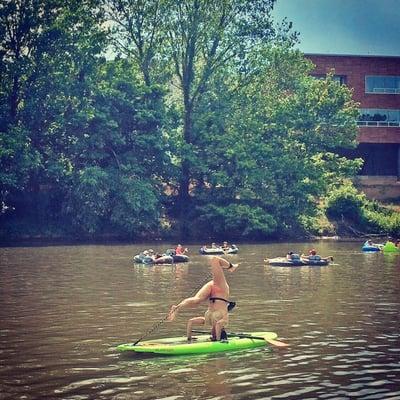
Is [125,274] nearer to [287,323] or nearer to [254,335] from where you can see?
[287,323]

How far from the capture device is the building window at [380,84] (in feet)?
289

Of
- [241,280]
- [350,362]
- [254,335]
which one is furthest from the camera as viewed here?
[241,280]

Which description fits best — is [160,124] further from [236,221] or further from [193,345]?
[193,345]

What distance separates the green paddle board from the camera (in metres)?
18.3

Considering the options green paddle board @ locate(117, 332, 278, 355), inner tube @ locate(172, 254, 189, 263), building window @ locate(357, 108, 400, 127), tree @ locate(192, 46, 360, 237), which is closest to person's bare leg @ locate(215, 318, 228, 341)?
green paddle board @ locate(117, 332, 278, 355)

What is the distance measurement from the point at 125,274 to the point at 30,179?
29129mm

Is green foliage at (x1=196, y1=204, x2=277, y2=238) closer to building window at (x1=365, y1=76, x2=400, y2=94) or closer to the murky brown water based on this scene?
the murky brown water

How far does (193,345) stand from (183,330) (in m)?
3.38

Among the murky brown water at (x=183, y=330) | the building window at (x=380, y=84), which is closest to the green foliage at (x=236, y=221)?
the murky brown water at (x=183, y=330)

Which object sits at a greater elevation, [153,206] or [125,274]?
[153,206]

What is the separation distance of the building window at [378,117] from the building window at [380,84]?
2225 mm

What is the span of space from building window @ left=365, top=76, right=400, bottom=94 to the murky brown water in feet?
165

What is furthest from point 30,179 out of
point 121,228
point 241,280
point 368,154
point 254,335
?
point 254,335

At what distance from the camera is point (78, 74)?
217 feet
